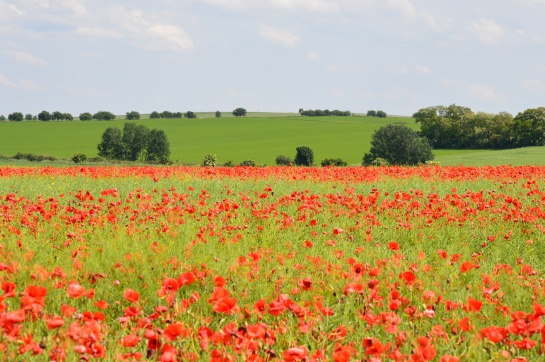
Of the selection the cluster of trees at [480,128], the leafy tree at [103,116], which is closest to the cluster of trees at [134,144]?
the cluster of trees at [480,128]

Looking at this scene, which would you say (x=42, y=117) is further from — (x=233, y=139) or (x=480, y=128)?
(x=480, y=128)

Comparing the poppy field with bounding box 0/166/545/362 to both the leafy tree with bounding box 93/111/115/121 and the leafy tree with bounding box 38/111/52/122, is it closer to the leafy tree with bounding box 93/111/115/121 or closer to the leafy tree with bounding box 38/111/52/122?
the leafy tree with bounding box 93/111/115/121

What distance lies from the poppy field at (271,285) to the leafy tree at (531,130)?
67.2 meters

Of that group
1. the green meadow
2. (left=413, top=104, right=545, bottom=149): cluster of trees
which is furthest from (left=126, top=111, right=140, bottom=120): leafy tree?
(left=413, top=104, right=545, bottom=149): cluster of trees

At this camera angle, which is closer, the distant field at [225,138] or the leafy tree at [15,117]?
the distant field at [225,138]

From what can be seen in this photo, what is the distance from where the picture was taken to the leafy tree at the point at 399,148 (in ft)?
173

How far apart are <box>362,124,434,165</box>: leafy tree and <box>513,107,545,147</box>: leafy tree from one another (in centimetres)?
2640

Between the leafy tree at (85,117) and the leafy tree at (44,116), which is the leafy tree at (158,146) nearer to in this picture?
the leafy tree at (85,117)

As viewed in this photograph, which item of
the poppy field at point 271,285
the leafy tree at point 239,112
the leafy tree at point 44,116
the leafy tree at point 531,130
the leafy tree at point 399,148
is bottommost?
the poppy field at point 271,285

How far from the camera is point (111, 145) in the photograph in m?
74.9

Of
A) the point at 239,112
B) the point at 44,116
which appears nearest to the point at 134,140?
the point at 44,116

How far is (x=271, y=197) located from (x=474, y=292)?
6604mm

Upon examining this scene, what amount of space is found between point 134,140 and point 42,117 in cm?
Answer: 5095

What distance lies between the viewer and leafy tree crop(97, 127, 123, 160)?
74562 mm
